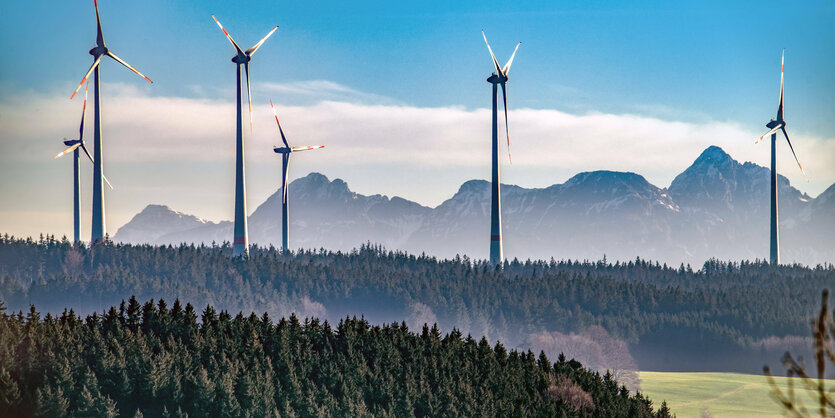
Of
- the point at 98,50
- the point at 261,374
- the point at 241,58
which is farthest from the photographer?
the point at 241,58

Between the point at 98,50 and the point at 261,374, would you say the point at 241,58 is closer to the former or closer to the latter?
the point at 98,50

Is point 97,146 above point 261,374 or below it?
above

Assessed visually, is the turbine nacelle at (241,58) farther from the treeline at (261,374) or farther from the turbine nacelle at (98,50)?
the treeline at (261,374)

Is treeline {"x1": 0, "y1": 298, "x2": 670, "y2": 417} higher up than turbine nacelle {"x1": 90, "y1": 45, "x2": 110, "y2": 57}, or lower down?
lower down

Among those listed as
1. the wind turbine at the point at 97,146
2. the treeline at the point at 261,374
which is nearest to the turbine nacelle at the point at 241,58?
the wind turbine at the point at 97,146

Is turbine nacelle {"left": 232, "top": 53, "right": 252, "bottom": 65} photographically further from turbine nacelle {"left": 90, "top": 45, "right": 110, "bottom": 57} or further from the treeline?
the treeline

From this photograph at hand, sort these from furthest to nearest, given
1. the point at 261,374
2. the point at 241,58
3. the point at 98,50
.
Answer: the point at 241,58
the point at 98,50
the point at 261,374

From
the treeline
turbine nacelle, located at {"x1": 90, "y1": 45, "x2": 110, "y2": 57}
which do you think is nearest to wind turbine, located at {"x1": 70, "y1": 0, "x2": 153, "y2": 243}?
turbine nacelle, located at {"x1": 90, "y1": 45, "x2": 110, "y2": 57}

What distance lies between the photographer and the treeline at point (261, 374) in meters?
112

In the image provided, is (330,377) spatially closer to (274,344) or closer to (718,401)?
(274,344)

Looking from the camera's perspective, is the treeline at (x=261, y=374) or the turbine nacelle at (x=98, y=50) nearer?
the treeline at (x=261, y=374)

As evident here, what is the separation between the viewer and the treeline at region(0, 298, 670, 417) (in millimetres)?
112500

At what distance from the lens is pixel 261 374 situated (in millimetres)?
123062

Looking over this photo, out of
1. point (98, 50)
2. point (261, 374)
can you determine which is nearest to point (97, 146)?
point (98, 50)
